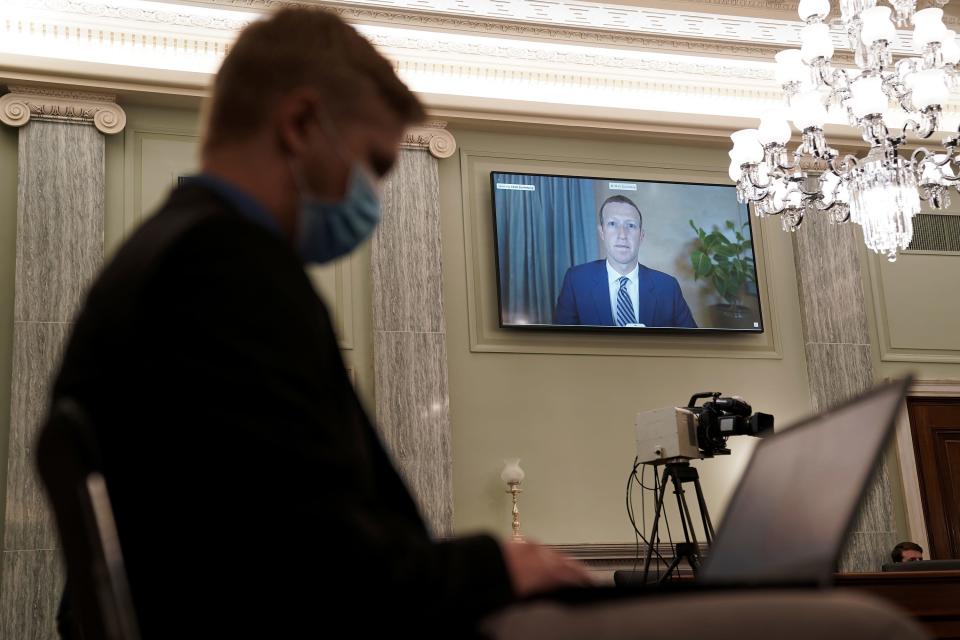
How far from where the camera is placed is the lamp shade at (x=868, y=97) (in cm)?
525

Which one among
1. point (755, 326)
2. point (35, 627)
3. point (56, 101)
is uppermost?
point (56, 101)

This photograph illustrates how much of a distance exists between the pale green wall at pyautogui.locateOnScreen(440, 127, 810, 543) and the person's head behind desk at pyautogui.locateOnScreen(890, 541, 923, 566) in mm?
1030

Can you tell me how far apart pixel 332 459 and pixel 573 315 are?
6179mm

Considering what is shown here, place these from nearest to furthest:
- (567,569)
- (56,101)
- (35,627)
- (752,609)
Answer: (752,609) < (567,569) < (35,627) < (56,101)

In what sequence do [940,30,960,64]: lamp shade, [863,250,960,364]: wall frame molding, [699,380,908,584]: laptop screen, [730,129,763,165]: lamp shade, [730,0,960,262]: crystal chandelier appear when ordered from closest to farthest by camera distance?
[699,380,908,584]: laptop screen < [730,0,960,262]: crystal chandelier < [940,30,960,64]: lamp shade < [730,129,763,165]: lamp shade < [863,250,960,364]: wall frame molding

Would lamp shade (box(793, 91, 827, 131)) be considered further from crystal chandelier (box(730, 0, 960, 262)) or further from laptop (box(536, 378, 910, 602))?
laptop (box(536, 378, 910, 602))

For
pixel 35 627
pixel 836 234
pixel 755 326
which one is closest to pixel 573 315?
pixel 755 326

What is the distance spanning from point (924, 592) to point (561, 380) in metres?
3.32

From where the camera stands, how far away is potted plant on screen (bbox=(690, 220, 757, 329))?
7.38 m

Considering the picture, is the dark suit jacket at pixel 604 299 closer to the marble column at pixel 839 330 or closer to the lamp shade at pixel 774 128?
the marble column at pixel 839 330

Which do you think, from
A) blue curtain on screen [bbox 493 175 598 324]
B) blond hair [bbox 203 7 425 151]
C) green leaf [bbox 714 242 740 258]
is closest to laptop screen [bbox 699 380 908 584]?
blond hair [bbox 203 7 425 151]

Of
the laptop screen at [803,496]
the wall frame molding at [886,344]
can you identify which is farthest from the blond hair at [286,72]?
the wall frame molding at [886,344]

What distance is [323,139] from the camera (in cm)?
123

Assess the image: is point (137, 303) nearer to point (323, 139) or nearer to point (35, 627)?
point (323, 139)
